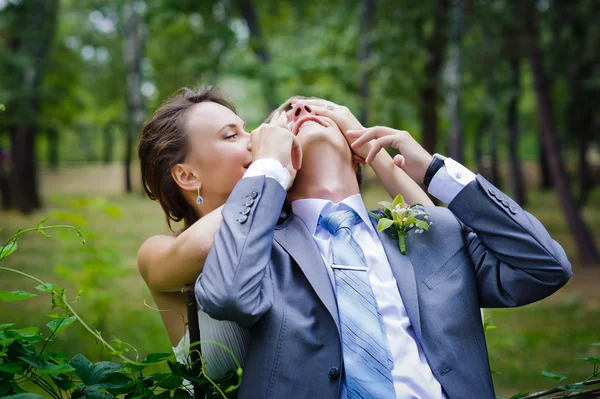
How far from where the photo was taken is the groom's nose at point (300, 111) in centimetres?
243

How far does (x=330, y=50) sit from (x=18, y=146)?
935 cm

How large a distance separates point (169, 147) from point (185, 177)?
13 centimetres

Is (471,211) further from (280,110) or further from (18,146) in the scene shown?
(18,146)

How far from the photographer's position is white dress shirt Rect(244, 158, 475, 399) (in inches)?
76.6

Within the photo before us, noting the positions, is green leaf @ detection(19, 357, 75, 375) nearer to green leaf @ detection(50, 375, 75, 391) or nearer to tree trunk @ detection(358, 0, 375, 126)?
green leaf @ detection(50, 375, 75, 391)

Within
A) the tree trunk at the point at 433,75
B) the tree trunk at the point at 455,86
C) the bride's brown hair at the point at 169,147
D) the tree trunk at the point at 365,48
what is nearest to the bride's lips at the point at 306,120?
the bride's brown hair at the point at 169,147

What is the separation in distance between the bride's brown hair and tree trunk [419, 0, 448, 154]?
1007 centimetres

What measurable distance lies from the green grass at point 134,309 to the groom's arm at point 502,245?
128cm

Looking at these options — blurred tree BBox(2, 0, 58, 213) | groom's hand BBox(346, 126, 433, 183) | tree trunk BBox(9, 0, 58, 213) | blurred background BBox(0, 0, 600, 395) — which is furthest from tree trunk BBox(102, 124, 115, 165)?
groom's hand BBox(346, 126, 433, 183)

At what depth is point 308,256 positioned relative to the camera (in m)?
2.05

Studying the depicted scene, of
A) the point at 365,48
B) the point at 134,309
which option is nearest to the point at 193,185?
the point at 134,309

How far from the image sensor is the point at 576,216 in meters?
11.5

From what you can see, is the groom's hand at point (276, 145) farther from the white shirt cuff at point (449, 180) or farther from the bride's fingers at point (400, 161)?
the white shirt cuff at point (449, 180)

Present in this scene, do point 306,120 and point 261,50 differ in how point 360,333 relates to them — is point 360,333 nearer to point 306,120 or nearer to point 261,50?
point 306,120
